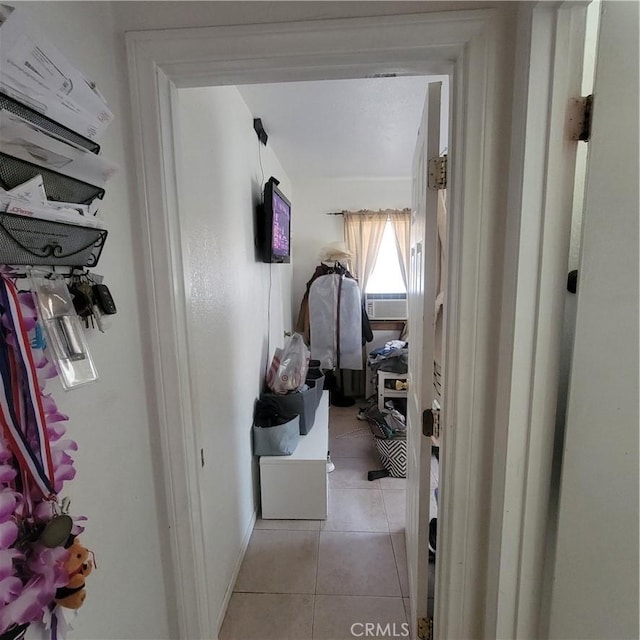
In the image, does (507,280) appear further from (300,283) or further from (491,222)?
(300,283)

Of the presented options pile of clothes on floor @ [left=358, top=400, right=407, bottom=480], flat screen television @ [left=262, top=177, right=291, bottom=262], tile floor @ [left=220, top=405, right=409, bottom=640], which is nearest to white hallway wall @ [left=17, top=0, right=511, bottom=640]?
tile floor @ [left=220, top=405, right=409, bottom=640]

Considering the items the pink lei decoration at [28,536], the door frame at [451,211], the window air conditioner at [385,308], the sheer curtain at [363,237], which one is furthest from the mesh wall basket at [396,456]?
the pink lei decoration at [28,536]

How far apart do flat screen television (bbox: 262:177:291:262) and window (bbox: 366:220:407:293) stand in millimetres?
1615

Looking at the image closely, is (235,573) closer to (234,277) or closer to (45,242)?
(234,277)

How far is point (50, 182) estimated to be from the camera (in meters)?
0.60

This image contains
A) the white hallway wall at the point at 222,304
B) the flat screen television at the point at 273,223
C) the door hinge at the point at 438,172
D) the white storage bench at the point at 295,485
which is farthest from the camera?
the flat screen television at the point at 273,223

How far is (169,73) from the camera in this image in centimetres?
87

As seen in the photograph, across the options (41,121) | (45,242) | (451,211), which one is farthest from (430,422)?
(41,121)

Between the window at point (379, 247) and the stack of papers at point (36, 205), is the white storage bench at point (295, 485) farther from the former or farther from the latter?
the window at point (379, 247)

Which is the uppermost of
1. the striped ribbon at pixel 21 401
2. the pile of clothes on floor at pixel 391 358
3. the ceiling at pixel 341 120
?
the ceiling at pixel 341 120

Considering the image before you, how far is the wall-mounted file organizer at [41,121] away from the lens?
0.51 m

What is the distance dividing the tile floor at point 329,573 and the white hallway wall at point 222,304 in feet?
0.40

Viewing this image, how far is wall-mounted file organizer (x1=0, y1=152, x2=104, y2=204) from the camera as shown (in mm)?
523

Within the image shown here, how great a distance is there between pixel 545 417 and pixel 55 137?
3.71ft
